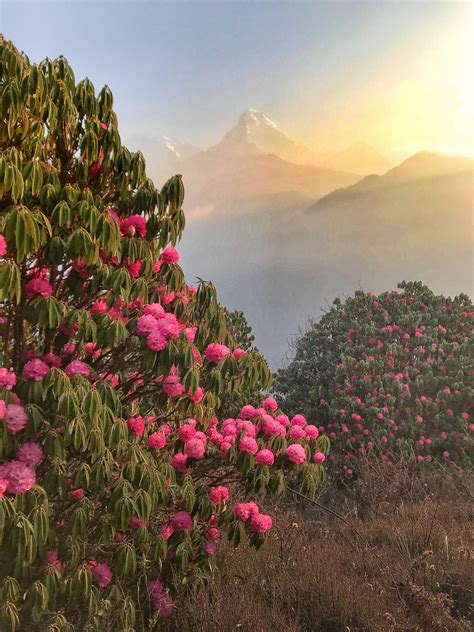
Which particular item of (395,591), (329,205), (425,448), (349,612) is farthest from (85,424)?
(329,205)

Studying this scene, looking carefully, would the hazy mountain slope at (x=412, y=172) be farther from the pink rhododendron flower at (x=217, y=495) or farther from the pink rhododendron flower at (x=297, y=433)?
the pink rhododendron flower at (x=217, y=495)

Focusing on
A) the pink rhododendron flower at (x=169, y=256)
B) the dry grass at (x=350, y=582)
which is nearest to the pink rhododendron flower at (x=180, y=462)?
the dry grass at (x=350, y=582)

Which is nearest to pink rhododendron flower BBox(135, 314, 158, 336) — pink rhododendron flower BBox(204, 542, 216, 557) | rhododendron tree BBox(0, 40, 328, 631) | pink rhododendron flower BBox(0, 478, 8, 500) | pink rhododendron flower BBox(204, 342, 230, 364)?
rhododendron tree BBox(0, 40, 328, 631)

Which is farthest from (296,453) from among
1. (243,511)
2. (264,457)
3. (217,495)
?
(217,495)

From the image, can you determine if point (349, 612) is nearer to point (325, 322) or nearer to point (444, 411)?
point (444, 411)

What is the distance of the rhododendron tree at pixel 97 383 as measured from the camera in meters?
3.12

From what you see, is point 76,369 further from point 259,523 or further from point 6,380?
point 259,523

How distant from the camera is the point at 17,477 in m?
3.05

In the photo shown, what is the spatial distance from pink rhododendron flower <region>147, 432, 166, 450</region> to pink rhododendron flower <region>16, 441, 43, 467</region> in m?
1.12

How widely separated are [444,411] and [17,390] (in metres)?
7.82

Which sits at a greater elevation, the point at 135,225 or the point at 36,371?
the point at 135,225

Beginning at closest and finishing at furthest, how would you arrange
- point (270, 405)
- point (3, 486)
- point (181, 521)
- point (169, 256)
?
point (3, 486), point (169, 256), point (181, 521), point (270, 405)

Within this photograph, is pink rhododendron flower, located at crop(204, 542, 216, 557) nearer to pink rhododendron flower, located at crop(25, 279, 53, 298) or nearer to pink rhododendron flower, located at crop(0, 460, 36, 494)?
pink rhododendron flower, located at crop(0, 460, 36, 494)

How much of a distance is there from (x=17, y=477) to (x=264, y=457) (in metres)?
1.81
